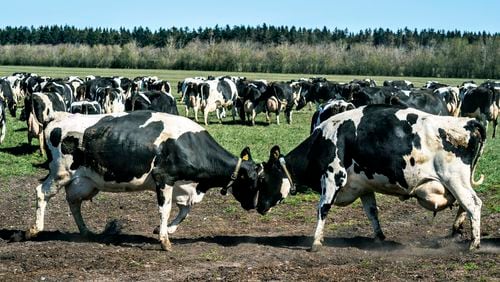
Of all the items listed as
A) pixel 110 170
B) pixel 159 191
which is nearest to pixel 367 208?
pixel 159 191

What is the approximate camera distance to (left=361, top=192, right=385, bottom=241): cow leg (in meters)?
11.3

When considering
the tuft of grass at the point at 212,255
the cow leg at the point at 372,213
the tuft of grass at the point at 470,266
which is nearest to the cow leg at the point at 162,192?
the tuft of grass at the point at 212,255

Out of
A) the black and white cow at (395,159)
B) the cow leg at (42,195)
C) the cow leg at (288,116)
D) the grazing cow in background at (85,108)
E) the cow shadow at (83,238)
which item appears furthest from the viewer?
the cow leg at (288,116)

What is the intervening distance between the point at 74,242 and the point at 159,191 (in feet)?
4.82

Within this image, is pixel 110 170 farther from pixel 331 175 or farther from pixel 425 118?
pixel 425 118

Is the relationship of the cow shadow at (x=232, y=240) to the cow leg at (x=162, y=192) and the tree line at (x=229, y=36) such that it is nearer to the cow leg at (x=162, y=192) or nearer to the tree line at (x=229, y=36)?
the cow leg at (x=162, y=192)

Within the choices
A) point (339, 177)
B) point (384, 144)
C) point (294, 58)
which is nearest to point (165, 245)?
point (339, 177)

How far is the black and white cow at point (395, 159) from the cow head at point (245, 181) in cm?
75

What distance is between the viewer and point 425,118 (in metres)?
10.6

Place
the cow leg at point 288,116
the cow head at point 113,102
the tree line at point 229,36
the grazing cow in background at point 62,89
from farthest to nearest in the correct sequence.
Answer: the tree line at point 229,36
the cow leg at point 288,116
the grazing cow in background at point 62,89
the cow head at point 113,102

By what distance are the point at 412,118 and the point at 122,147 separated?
424cm

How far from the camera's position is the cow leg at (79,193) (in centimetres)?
1130

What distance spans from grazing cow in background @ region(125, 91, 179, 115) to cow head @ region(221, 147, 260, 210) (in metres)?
14.9

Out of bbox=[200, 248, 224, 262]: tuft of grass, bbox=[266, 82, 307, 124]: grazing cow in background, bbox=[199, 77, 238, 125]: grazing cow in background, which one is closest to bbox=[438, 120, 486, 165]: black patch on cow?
bbox=[200, 248, 224, 262]: tuft of grass
